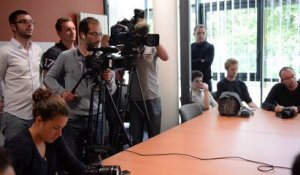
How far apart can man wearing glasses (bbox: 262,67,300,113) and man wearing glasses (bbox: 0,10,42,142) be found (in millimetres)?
2240

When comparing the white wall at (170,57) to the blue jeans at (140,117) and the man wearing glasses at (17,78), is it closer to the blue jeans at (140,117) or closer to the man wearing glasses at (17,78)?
the blue jeans at (140,117)

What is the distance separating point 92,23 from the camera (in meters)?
2.22

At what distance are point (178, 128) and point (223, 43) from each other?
109 inches

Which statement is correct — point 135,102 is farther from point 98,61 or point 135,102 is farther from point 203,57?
point 203,57

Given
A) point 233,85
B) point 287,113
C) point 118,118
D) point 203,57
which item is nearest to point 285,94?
point 287,113

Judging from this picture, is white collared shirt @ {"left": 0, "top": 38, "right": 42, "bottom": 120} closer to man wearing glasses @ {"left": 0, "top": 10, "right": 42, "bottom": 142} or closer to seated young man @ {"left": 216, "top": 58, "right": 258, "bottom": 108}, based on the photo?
man wearing glasses @ {"left": 0, "top": 10, "right": 42, "bottom": 142}

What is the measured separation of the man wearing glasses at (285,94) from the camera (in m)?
3.12

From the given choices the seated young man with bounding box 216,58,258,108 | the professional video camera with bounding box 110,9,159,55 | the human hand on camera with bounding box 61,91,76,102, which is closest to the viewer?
the human hand on camera with bounding box 61,91,76,102

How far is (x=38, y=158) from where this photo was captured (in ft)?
4.84

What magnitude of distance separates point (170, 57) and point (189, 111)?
0.58 metres

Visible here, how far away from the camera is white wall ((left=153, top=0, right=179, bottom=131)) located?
3.16 meters

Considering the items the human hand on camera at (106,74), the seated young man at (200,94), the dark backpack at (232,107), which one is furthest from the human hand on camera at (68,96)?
the seated young man at (200,94)

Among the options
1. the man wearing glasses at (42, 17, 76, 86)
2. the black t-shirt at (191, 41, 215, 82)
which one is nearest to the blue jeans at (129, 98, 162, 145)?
the man wearing glasses at (42, 17, 76, 86)

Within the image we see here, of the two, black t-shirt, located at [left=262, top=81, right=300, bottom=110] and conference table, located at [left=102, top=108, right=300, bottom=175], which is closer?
conference table, located at [left=102, top=108, right=300, bottom=175]
